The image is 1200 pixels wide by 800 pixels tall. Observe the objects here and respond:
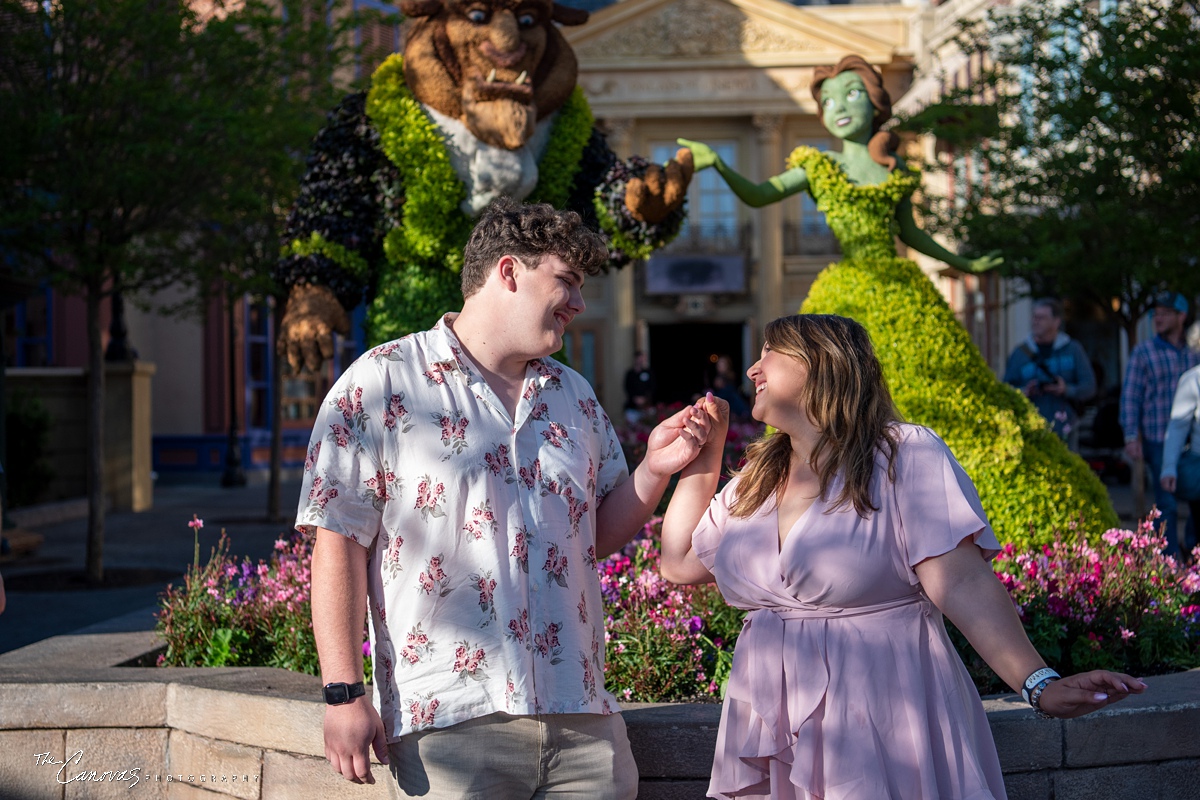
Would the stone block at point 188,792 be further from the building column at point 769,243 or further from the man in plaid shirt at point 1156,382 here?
the building column at point 769,243

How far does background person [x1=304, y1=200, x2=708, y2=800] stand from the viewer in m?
2.38

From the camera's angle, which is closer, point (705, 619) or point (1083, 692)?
point (1083, 692)

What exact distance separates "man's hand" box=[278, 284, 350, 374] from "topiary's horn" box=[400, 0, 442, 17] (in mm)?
1154

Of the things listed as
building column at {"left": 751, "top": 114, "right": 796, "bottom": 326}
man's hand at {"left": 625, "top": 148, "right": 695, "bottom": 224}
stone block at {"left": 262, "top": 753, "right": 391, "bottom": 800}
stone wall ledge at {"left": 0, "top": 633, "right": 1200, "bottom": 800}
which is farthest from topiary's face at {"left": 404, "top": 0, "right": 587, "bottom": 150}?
building column at {"left": 751, "top": 114, "right": 796, "bottom": 326}

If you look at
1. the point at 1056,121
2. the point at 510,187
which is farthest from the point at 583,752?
the point at 1056,121

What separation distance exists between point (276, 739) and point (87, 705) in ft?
2.19

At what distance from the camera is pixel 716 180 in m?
32.7

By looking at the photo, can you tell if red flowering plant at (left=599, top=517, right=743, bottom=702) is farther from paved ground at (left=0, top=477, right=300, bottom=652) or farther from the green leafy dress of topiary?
paved ground at (left=0, top=477, right=300, bottom=652)

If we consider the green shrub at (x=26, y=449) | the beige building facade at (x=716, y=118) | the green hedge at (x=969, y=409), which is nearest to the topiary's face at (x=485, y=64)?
the green hedge at (x=969, y=409)

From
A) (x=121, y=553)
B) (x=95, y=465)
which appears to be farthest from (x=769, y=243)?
(x=95, y=465)

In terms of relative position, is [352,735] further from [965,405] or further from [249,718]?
[965,405]

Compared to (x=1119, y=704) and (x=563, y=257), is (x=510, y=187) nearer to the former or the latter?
(x=563, y=257)

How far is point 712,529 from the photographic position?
266 centimetres

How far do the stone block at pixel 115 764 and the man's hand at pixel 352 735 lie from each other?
1.71 metres
